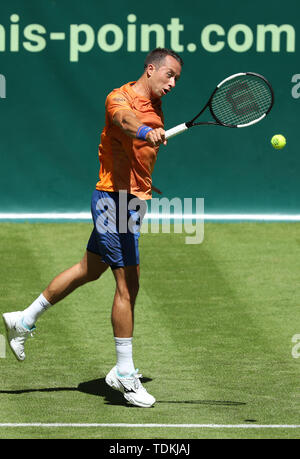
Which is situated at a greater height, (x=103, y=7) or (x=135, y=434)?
(x=103, y=7)

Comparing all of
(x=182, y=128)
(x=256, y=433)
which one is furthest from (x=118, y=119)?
(x=256, y=433)

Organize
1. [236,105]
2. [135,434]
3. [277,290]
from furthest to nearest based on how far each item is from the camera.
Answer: [277,290], [236,105], [135,434]

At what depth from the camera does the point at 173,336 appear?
333 inches

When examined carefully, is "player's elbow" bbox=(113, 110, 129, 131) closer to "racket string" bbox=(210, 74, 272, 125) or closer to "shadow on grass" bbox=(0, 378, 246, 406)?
"racket string" bbox=(210, 74, 272, 125)

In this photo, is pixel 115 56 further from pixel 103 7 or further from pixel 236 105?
pixel 236 105

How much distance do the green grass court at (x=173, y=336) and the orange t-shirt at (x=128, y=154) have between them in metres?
1.22

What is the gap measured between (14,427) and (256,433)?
126cm

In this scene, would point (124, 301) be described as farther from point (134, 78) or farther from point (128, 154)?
point (134, 78)

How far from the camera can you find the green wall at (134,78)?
11.1 m

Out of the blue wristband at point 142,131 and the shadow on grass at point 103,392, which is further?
the shadow on grass at point 103,392

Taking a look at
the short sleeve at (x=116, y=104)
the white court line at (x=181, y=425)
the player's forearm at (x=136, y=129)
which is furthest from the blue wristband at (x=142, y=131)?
the white court line at (x=181, y=425)

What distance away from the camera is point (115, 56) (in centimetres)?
1124

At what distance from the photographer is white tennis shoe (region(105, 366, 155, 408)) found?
6.88 meters

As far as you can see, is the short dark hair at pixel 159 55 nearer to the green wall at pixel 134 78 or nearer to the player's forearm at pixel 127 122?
the player's forearm at pixel 127 122
